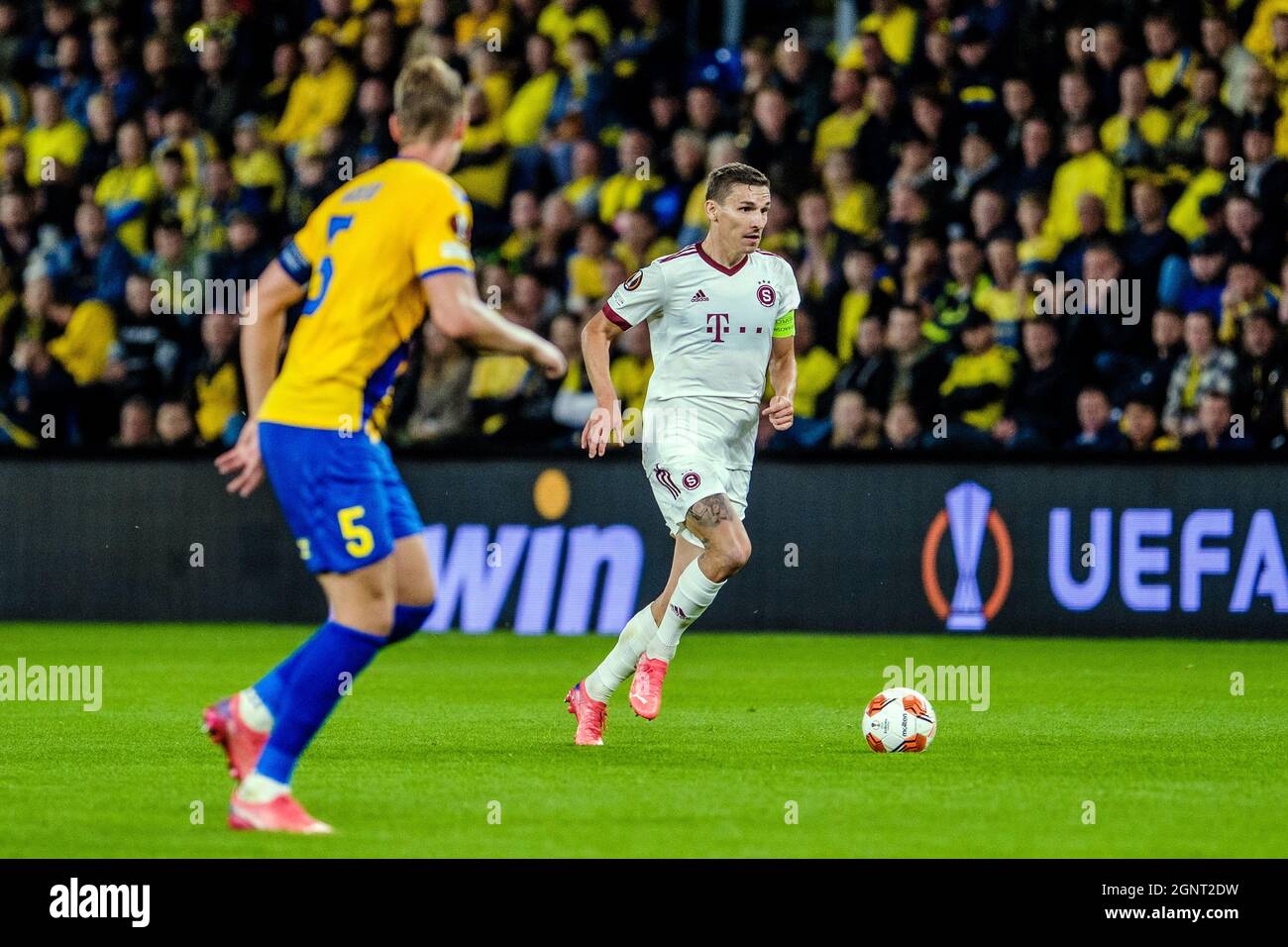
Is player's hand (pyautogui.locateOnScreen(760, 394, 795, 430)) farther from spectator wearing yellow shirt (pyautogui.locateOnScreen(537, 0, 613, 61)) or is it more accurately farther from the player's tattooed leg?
spectator wearing yellow shirt (pyautogui.locateOnScreen(537, 0, 613, 61))

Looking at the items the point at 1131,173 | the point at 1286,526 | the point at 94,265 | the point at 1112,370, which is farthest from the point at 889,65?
the point at 94,265

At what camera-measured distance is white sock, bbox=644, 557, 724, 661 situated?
30.1 ft

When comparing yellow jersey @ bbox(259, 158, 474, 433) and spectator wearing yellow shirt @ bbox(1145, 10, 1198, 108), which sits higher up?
spectator wearing yellow shirt @ bbox(1145, 10, 1198, 108)

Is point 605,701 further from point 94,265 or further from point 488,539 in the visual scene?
point 94,265

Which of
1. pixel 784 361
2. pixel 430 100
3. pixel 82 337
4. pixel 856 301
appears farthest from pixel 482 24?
pixel 430 100

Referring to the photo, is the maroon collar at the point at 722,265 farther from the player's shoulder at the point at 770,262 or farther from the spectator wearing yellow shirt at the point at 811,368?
the spectator wearing yellow shirt at the point at 811,368

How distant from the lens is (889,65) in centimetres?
1645

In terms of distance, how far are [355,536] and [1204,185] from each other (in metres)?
10.2

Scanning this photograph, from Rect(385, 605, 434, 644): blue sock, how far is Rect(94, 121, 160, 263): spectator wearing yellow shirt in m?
10.9

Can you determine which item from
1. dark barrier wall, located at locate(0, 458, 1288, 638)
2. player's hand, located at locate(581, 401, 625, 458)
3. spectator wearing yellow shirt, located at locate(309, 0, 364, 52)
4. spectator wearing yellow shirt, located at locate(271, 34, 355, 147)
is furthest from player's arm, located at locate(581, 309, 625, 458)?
→ spectator wearing yellow shirt, located at locate(309, 0, 364, 52)

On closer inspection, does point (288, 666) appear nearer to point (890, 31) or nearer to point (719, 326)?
point (719, 326)

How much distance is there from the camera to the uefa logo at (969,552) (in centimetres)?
1441
